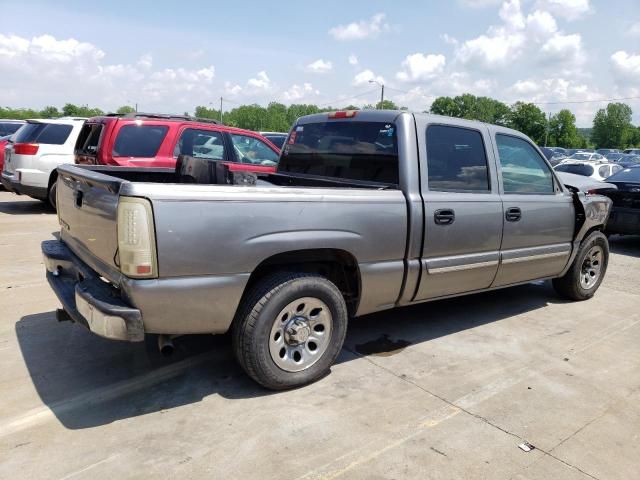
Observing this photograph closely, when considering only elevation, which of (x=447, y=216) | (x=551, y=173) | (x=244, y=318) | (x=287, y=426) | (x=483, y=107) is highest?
(x=483, y=107)

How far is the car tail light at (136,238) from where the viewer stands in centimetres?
271

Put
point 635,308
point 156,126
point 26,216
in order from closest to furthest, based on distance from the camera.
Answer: point 635,308, point 156,126, point 26,216

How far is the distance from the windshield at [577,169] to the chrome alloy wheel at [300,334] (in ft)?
44.6

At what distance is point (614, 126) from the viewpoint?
104m

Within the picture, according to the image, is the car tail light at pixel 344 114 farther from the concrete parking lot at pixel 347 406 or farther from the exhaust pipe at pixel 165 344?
the exhaust pipe at pixel 165 344

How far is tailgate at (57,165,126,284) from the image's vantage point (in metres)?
2.89

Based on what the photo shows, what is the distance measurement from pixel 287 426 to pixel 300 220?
48.4 inches

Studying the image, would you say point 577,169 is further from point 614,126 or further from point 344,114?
point 614,126

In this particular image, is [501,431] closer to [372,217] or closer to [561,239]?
[372,217]

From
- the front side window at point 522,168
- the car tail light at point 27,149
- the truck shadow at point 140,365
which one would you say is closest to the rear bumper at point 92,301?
the truck shadow at point 140,365

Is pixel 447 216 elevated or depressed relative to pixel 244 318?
elevated

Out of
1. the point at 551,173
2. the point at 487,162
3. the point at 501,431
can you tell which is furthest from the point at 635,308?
the point at 501,431

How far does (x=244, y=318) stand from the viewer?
3.18 metres

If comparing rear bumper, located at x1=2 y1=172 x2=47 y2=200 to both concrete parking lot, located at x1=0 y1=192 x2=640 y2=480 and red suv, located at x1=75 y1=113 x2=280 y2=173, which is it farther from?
concrete parking lot, located at x1=0 y1=192 x2=640 y2=480
